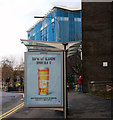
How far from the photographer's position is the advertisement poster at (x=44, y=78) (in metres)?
8.54

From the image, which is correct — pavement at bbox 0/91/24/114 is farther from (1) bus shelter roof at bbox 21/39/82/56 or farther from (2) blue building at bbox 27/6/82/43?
(2) blue building at bbox 27/6/82/43

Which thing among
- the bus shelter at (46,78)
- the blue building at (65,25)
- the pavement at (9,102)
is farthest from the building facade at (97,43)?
the blue building at (65,25)

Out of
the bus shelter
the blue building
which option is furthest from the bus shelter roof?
the blue building

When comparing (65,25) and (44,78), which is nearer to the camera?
(44,78)

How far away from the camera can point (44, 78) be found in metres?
8.61

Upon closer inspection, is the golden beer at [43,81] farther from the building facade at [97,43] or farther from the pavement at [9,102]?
the building facade at [97,43]

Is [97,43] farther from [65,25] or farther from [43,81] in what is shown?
[65,25]

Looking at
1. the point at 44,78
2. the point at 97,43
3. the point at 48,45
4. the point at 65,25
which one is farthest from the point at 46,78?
the point at 65,25

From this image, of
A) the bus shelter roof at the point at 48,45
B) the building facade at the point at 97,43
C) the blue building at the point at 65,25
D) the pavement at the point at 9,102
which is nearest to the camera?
the bus shelter roof at the point at 48,45

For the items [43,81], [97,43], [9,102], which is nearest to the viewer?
[43,81]

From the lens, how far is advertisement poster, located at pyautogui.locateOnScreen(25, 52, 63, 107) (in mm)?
8539

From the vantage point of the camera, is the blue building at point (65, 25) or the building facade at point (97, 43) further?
the blue building at point (65, 25)

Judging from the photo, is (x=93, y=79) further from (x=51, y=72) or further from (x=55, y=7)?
(x=55, y=7)

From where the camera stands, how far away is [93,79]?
20.4m
